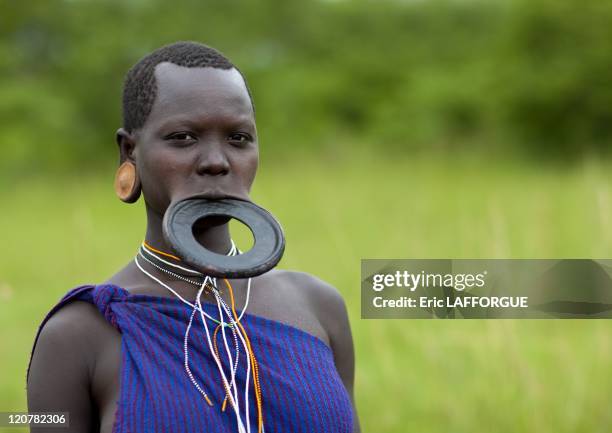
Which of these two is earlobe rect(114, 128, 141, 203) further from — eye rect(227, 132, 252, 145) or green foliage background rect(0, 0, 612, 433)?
green foliage background rect(0, 0, 612, 433)

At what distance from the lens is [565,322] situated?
5.88m

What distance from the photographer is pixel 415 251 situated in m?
6.42

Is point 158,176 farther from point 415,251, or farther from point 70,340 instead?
point 415,251

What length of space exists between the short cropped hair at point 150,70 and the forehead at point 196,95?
13 millimetres

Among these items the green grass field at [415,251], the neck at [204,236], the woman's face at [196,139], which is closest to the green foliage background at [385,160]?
the green grass field at [415,251]

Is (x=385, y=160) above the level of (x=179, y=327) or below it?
above

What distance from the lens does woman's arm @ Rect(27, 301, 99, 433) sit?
1564 millimetres

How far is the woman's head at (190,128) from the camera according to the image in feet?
5.18

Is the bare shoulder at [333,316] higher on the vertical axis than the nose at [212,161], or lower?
lower

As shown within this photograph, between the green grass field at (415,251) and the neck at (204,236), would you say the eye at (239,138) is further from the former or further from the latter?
the green grass field at (415,251)

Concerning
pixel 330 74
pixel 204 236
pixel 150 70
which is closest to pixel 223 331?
pixel 204 236

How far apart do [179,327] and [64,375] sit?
221 mm

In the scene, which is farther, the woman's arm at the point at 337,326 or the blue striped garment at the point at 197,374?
the woman's arm at the point at 337,326

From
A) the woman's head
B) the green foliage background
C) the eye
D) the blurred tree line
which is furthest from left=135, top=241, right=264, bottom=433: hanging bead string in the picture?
the blurred tree line
